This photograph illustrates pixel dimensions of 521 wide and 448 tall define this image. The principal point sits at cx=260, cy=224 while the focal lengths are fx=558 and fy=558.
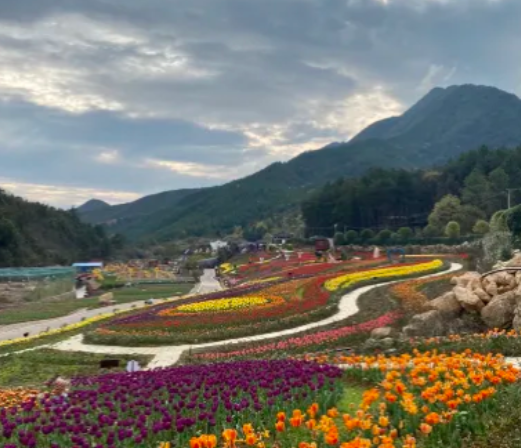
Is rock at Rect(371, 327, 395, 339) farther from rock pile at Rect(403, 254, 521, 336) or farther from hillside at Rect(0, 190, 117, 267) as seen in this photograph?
hillside at Rect(0, 190, 117, 267)

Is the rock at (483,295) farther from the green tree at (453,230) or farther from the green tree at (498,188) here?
the green tree at (498,188)

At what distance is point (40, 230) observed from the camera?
5148 inches

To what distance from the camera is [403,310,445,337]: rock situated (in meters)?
18.6

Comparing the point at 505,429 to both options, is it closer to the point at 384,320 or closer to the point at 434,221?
the point at 384,320

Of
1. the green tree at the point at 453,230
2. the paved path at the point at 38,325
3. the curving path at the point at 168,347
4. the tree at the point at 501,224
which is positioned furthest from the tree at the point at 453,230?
the curving path at the point at 168,347

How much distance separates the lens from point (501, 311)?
1808 cm

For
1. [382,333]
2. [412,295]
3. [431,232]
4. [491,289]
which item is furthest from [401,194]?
[382,333]

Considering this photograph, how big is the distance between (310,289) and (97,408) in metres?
25.5

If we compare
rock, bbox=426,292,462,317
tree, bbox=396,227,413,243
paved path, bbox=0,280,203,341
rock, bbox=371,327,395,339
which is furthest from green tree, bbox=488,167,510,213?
rock, bbox=371,327,395,339

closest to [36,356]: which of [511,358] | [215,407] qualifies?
[215,407]

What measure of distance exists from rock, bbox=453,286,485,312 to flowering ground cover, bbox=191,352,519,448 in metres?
10.6

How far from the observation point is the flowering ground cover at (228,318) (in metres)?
23.9

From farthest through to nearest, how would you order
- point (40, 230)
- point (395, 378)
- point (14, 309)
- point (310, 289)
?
point (40, 230)
point (14, 309)
point (310, 289)
point (395, 378)

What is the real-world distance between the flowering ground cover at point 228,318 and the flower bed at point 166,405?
37.4ft
